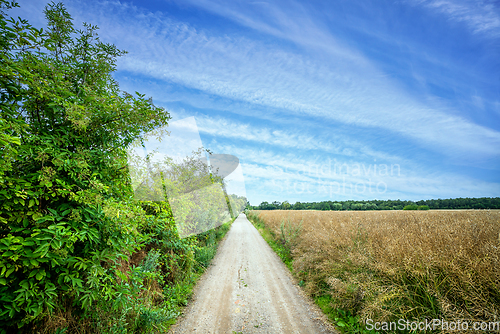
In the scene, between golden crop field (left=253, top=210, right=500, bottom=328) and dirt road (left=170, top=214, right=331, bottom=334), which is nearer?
golden crop field (left=253, top=210, right=500, bottom=328)

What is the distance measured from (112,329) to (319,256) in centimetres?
619

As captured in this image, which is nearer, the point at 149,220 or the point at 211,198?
the point at 149,220

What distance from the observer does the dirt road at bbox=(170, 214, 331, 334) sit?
15.9ft

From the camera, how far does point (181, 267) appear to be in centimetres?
702

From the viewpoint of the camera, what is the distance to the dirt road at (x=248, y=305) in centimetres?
484

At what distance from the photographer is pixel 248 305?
588 centimetres

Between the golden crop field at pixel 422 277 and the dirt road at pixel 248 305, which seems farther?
the dirt road at pixel 248 305

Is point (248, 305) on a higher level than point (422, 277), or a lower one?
lower

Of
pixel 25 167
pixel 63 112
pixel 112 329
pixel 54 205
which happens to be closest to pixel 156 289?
pixel 112 329

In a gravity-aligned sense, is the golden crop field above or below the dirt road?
above

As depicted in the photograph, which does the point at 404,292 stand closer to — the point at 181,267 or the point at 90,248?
the point at 90,248

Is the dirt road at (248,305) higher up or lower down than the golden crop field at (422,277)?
lower down

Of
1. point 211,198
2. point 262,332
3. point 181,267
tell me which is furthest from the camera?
point 211,198

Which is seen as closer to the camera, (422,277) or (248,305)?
(422,277)
